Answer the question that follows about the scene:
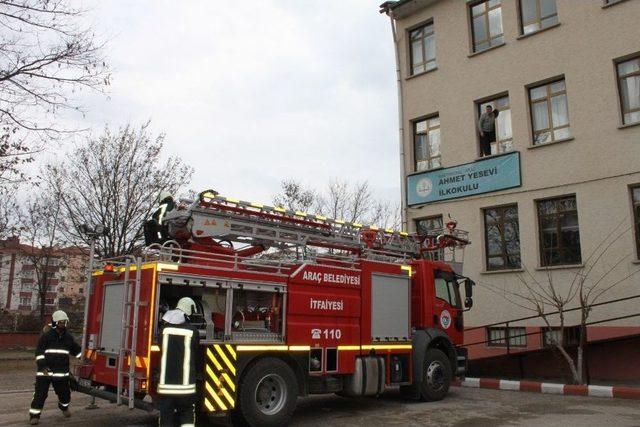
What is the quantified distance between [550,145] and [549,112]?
1.02 m

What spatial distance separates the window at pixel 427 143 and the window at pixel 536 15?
3.63 meters

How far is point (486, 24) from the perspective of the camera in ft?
56.9

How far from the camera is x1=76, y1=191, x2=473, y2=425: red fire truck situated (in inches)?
298

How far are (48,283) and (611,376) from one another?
2817cm

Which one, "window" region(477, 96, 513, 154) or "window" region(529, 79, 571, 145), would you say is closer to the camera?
"window" region(529, 79, 571, 145)

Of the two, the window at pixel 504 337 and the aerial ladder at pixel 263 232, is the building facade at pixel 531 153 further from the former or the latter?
the aerial ladder at pixel 263 232

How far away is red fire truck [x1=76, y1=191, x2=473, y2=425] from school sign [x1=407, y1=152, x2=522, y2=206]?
5498 mm

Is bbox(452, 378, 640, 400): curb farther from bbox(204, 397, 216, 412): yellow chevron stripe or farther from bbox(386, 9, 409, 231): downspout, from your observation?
bbox(204, 397, 216, 412): yellow chevron stripe

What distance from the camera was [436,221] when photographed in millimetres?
17766

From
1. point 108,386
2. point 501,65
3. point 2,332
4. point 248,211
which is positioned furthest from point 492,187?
point 2,332

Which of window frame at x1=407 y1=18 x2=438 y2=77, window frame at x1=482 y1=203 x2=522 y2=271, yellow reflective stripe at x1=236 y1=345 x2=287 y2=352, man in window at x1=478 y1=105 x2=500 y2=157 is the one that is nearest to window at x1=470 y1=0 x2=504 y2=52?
window frame at x1=407 y1=18 x2=438 y2=77

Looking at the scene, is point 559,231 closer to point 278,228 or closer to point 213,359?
point 278,228

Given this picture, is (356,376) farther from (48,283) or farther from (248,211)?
(48,283)

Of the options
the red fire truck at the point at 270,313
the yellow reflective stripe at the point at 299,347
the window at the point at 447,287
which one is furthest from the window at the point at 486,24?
the yellow reflective stripe at the point at 299,347
